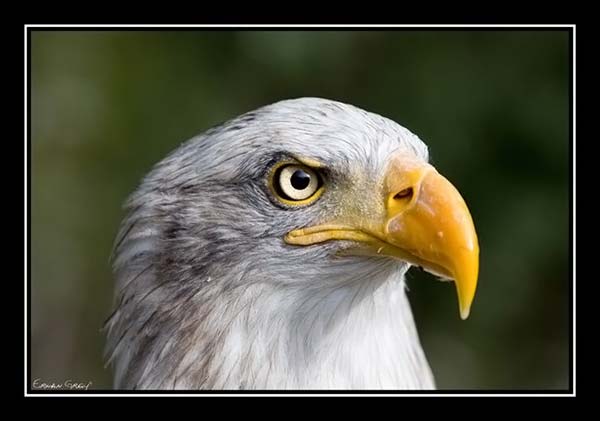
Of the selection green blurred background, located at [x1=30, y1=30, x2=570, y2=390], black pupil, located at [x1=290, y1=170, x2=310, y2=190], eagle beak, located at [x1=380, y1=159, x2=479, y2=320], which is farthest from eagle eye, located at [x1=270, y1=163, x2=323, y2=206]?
green blurred background, located at [x1=30, y1=30, x2=570, y2=390]

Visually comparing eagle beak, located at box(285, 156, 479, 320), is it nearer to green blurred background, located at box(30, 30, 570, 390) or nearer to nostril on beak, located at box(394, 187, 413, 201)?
nostril on beak, located at box(394, 187, 413, 201)

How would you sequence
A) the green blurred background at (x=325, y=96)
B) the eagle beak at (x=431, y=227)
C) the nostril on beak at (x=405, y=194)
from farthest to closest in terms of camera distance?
the green blurred background at (x=325, y=96) → the nostril on beak at (x=405, y=194) → the eagle beak at (x=431, y=227)

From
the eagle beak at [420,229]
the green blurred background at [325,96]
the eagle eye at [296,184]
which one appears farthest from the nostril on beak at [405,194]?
the green blurred background at [325,96]

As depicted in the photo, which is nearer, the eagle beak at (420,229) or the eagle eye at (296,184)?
the eagle beak at (420,229)

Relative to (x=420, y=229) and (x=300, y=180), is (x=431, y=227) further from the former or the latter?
(x=300, y=180)

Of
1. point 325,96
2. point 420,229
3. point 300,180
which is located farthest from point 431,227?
point 325,96

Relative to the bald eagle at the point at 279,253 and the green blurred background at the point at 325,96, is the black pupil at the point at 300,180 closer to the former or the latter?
the bald eagle at the point at 279,253
